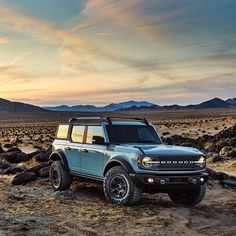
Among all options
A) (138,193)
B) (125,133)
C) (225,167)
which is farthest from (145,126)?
(225,167)

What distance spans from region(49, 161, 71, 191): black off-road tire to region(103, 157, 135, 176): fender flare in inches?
76.8

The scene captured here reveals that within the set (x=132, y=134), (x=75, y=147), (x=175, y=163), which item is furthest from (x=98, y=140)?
(x=175, y=163)

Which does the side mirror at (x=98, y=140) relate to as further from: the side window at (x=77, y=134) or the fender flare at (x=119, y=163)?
the side window at (x=77, y=134)

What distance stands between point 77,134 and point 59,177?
4.24 ft

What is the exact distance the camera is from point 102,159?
12.3m

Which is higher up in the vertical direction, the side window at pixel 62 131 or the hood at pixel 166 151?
the side window at pixel 62 131

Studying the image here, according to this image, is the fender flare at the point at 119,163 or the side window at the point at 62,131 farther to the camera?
the side window at the point at 62,131

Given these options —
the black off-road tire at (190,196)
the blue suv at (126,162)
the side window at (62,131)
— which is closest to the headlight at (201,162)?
the blue suv at (126,162)

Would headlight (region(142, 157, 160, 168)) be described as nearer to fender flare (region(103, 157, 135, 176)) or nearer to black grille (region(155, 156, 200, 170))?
black grille (region(155, 156, 200, 170))

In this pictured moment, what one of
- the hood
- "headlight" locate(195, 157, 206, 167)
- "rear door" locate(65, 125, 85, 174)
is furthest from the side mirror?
"headlight" locate(195, 157, 206, 167)

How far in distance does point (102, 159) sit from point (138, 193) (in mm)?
1465

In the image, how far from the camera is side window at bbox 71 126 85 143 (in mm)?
13523

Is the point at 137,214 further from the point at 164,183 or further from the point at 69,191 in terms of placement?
the point at 69,191

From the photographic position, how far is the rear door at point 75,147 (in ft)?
43.9
